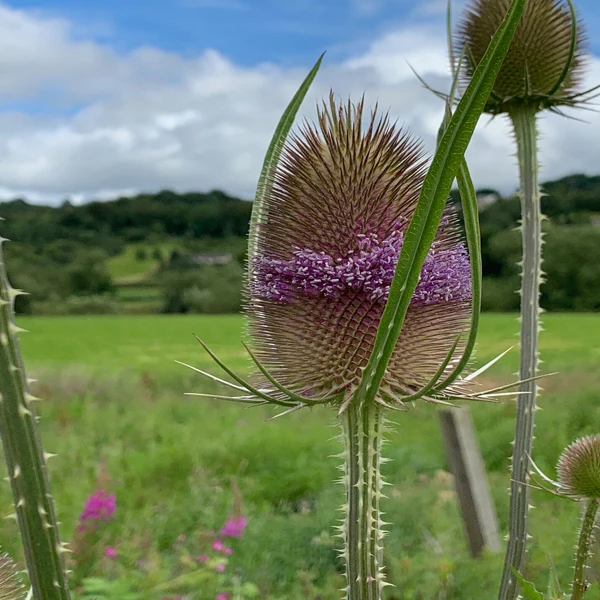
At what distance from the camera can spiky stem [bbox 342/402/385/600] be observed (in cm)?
140

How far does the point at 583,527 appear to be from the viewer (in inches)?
70.9

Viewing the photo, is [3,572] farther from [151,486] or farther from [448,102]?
[151,486]

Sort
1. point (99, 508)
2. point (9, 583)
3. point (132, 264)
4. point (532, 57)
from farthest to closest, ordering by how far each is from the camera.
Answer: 1. point (132, 264)
2. point (99, 508)
3. point (532, 57)
4. point (9, 583)

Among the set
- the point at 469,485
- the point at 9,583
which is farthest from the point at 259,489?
the point at 9,583

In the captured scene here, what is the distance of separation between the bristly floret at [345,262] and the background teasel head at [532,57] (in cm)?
87

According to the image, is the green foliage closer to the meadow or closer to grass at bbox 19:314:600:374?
grass at bbox 19:314:600:374

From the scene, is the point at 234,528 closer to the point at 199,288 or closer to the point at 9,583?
the point at 9,583

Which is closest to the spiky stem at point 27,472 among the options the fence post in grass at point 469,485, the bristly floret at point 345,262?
the bristly floret at point 345,262

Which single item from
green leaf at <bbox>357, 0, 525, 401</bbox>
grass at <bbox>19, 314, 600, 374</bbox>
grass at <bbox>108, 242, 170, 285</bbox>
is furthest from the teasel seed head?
grass at <bbox>108, 242, 170, 285</bbox>

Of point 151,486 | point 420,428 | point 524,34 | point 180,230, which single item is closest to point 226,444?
point 151,486

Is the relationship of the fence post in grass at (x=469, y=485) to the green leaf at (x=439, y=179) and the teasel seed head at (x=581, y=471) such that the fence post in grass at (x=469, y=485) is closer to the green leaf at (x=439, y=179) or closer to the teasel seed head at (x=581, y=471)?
the teasel seed head at (x=581, y=471)

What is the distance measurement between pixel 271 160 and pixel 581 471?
4.16ft

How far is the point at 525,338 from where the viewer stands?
6.84 ft

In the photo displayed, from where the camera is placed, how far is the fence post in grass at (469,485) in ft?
14.4
